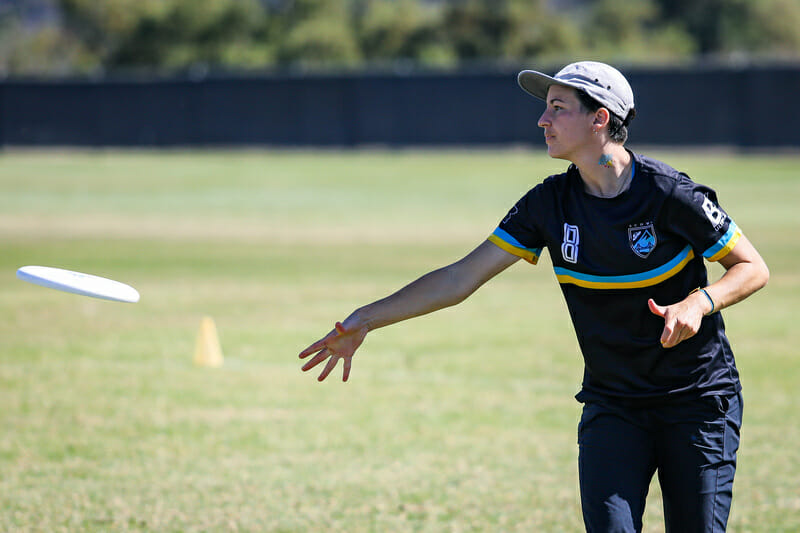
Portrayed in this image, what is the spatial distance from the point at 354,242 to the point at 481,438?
1229cm

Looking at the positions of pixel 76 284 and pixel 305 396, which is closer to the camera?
pixel 76 284

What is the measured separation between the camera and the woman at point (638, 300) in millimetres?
3766

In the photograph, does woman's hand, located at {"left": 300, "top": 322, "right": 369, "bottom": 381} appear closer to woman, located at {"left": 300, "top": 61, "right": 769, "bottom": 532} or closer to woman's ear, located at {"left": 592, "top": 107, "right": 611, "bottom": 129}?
woman, located at {"left": 300, "top": 61, "right": 769, "bottom": 532}

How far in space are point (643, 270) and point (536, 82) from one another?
0.81 m

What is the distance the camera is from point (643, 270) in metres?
3.80

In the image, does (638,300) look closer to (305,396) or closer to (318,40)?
(305,396)

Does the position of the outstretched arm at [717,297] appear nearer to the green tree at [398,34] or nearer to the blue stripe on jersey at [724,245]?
the blue stripe on jersey at [724,245]

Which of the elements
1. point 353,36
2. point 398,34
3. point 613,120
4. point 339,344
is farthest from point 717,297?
point 398,34

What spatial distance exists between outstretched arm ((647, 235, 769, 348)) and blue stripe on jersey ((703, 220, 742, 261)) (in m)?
0.03

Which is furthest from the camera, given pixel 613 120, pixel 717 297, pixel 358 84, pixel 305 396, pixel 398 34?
pixel 398 34

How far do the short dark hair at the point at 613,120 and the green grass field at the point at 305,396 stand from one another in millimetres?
2491

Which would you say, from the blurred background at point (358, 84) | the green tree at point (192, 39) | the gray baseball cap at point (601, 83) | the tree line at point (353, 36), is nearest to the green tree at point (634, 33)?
the tree line at point (353, 36)

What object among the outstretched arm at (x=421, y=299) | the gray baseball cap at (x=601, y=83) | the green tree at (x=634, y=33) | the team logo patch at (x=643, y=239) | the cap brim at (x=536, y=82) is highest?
the green tree at (x=634, y=33)

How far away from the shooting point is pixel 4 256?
1783cm
